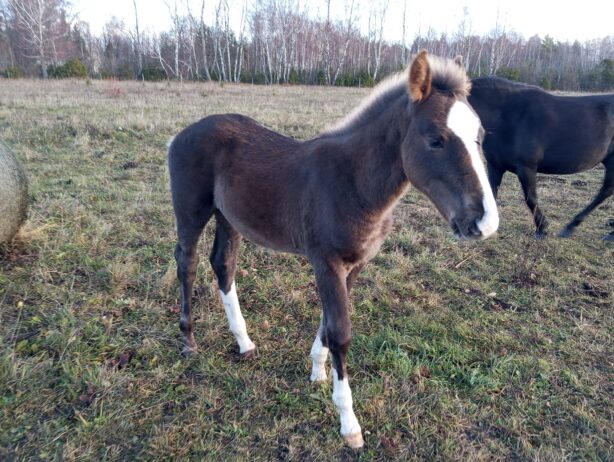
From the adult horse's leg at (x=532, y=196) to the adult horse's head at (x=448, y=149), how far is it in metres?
4.06

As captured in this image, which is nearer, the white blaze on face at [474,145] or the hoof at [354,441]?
the white blaze on face at [474,145]

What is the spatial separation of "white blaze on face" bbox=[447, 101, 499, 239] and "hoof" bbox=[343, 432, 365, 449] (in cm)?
149

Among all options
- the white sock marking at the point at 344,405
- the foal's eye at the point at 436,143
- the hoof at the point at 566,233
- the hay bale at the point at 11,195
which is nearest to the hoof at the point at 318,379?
the white sock marking at the point at 344,405

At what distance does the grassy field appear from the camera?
244cm

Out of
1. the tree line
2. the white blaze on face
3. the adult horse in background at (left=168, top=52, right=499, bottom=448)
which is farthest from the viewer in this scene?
the tree line

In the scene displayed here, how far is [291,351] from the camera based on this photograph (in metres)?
3.22

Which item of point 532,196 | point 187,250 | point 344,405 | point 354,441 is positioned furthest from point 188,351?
point 532,196

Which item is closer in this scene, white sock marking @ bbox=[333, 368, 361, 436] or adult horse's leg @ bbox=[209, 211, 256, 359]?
white sock marking @ bbox=[333, 368, 361, 436]

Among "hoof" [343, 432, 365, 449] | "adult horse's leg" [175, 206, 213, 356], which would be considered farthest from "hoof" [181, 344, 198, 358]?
"hoof" [343, 432, 365, 449]

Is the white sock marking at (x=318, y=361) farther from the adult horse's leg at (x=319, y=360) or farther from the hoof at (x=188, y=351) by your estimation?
the hoof at (x=188, y=351)

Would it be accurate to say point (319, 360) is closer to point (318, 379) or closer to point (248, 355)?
point (318, 379)

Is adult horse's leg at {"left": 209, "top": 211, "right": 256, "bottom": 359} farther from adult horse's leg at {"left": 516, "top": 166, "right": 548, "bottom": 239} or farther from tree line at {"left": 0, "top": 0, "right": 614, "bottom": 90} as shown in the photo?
tree line at {"left": 0, "top": 0, "right": 614, "bottom": 90}

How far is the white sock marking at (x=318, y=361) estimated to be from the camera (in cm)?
290

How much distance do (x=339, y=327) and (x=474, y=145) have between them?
49.9 inches
